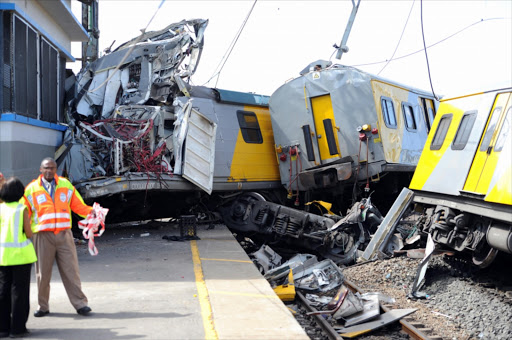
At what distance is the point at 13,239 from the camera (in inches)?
175

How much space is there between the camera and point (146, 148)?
995 centimetres

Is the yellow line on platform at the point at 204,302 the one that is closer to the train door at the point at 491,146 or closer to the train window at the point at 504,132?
the train door at the point at 491,146

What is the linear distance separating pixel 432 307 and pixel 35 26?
353 inches

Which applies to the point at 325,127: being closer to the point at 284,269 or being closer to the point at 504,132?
the point at 284,269

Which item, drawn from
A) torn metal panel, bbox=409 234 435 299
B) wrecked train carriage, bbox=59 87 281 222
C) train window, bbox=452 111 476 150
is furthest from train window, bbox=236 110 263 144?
torn metal panel, bbox=409 234 435 299

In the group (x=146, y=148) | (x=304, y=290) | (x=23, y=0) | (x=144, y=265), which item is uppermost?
(x=23, y=0)

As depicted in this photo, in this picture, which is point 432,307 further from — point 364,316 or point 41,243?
point 41,243

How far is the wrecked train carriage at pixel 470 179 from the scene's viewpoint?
264 inches

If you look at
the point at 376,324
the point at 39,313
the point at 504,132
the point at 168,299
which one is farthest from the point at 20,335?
the point at 504,132

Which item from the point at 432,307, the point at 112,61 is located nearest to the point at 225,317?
the point at 432,307

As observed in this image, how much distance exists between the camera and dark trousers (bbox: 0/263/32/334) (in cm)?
439

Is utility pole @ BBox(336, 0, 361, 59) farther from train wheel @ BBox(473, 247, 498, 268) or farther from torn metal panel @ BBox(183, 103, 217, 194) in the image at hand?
train wheel @ BBox(473, 247, 498, 268)

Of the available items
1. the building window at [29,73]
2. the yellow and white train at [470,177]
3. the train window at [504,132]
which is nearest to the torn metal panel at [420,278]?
the yellow and white train at [470,177]

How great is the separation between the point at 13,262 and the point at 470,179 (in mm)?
6304
